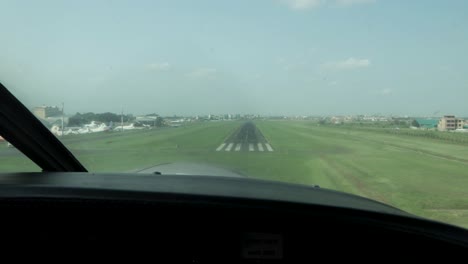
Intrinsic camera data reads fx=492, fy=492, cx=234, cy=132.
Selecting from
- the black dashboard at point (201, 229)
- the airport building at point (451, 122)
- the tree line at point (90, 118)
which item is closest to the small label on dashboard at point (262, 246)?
the black dashboard at point (201, 229)

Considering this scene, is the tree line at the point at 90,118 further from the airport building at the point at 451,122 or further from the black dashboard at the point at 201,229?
the airport building at the point at 451,122

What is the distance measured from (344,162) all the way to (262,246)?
8547 mm

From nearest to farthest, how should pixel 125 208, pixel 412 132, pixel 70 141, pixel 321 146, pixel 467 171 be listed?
pixel 125 208
pixel 70 141
pixel 467 171
pixel 412 132
pixel 321 146

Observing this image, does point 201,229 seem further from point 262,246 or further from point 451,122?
point 451,122

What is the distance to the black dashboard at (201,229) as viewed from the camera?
1428 mm

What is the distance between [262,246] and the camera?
1470 millimetres

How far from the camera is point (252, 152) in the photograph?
11.6 metres

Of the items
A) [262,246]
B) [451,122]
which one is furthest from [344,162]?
[262,246]

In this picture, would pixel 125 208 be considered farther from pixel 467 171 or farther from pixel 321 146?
pixel 321 146

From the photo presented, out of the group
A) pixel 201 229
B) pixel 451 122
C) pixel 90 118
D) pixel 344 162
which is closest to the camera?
pixel 201 229

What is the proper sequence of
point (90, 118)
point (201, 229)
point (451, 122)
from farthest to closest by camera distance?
point (451, 122)
point (90, 118)
point (201, 229)

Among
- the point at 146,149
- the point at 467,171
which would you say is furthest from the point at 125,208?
the point at 146,149

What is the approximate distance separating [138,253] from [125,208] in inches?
5.4

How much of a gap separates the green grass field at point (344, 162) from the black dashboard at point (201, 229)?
2694mm
